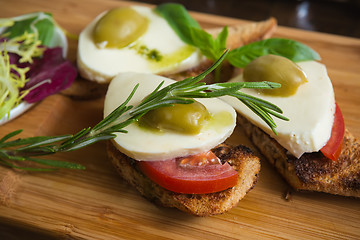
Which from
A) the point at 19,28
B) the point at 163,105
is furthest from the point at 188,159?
the point at 19,28

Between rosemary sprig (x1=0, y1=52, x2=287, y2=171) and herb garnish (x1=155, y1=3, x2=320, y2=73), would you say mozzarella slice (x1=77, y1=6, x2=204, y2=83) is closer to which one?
herb garnish (x1=155, y1=3, x2=320, y2=73)

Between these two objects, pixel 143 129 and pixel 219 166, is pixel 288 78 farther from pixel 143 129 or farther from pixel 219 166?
pixel 143 129

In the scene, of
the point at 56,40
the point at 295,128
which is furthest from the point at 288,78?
the point at 56,40

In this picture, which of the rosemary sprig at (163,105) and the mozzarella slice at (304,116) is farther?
the mozzarella slice at (304,116)

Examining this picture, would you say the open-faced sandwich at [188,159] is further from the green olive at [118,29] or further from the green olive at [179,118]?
the green olive at [118,29]

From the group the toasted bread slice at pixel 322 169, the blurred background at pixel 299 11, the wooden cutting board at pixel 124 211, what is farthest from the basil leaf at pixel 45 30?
the toasted bread slice at pixel 322 169

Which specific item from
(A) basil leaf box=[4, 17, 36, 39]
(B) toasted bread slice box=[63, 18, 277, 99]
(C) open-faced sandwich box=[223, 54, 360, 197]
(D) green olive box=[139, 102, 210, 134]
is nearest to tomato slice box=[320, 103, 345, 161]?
(C) open-faced sandwich box=[223, 54, 360, 197]
